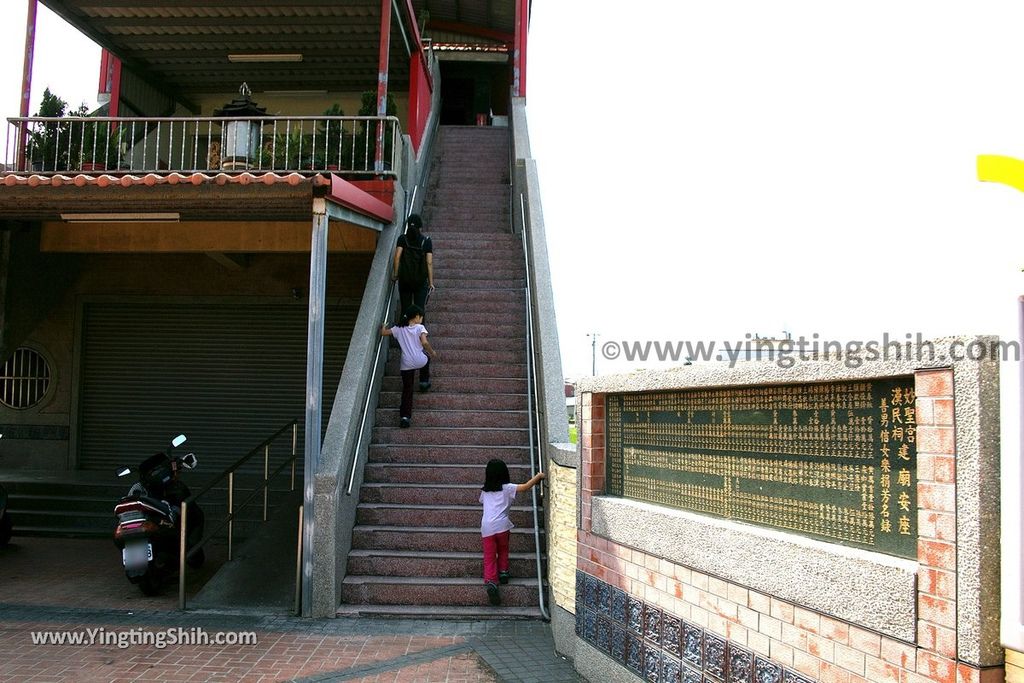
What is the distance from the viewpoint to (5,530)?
28.5ft

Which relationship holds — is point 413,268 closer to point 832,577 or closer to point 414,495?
point 414,495

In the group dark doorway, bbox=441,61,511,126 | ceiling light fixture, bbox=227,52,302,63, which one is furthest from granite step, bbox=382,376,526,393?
dark doorway, bbox=441,61,511,126

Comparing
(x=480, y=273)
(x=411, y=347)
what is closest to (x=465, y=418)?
(x=411, y=347)

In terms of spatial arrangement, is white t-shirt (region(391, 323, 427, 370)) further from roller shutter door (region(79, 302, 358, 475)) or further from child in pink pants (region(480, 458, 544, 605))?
Result: roller shutter door (region(79, 302, 358, 475))

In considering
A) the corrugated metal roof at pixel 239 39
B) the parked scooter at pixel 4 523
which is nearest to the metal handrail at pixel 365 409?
the parked scooter at pixel 4 523

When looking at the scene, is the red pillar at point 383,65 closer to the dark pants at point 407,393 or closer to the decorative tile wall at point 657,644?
the dark pants at point 407,393

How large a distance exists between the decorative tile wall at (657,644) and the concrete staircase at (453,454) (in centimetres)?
130

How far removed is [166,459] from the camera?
7926 mm

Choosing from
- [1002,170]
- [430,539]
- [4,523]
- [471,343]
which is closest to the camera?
[1002,170]

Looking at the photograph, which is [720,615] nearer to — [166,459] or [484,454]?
[484,454]

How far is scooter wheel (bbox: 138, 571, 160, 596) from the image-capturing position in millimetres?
7051

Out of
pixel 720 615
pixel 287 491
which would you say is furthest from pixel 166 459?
pixel 720 615
